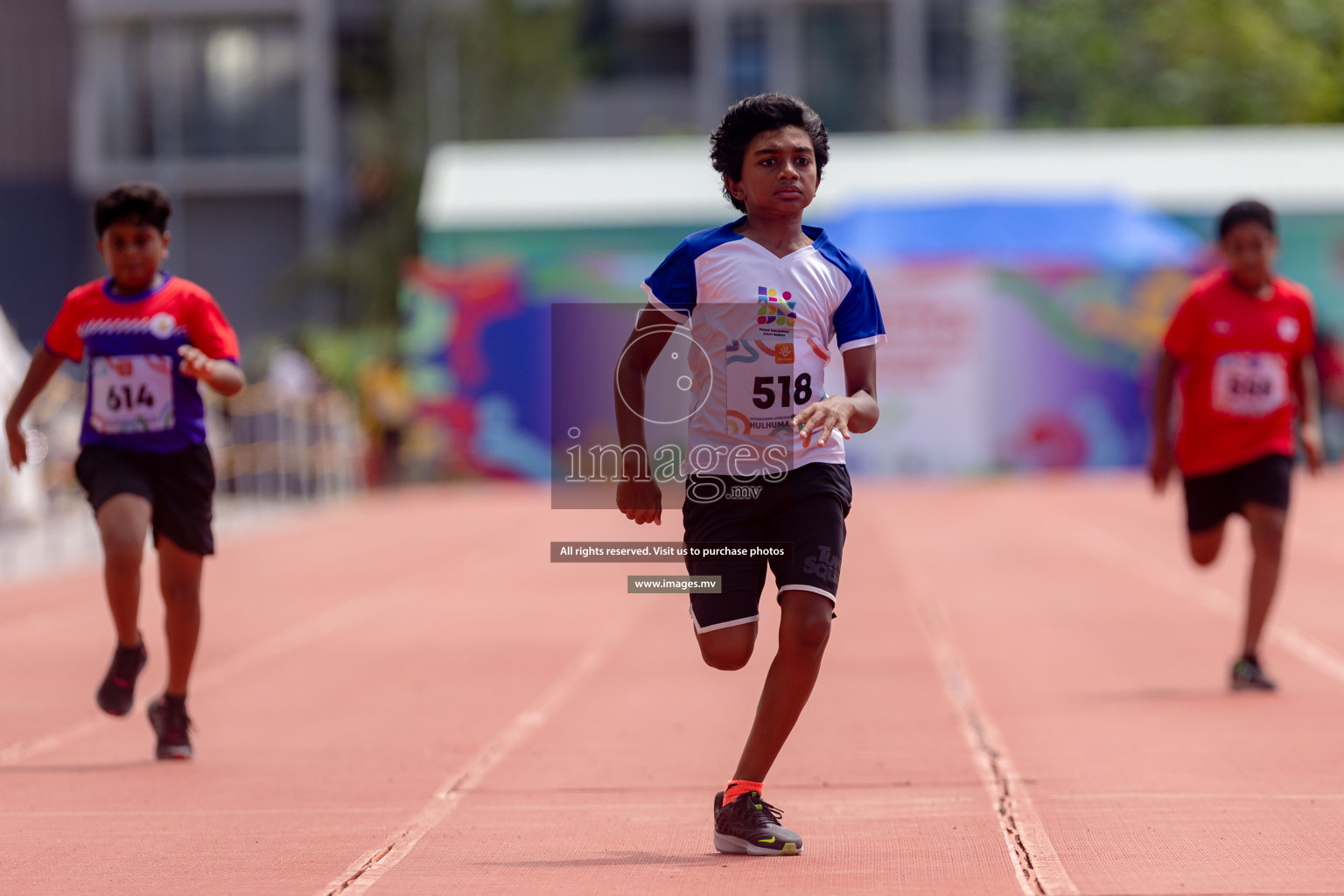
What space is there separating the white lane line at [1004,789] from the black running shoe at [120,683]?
10.1 feet

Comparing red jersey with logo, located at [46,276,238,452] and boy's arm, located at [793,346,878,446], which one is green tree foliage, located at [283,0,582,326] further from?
boy's arm, located at [793,346,878,446]

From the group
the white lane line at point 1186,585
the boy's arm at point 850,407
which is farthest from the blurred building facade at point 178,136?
the boy's arm at point 850,407

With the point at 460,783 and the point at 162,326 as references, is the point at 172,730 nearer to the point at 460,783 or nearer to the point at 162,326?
the point at 460,783

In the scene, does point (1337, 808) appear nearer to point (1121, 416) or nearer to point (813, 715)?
point (813, 715)

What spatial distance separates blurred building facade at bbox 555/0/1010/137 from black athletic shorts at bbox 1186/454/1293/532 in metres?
36.1

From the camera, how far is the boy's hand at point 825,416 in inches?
204

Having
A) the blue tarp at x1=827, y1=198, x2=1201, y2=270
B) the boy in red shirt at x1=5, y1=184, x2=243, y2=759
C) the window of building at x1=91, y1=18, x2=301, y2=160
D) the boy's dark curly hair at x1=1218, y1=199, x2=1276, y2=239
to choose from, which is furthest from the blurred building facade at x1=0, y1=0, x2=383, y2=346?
the boy in red shirt at x1=5, y1=184, x2=243, y2=759

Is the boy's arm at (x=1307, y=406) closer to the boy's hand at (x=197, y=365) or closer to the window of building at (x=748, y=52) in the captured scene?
the boy's hand at (x=197, y=365)

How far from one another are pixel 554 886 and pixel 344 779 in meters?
2.11

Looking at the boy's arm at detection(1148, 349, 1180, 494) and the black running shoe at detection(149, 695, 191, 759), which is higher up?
the boy's arm at detection(1148, 349, 1180, 494)

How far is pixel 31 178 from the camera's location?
146 ft

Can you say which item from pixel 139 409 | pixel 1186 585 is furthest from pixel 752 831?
pixel 1186 585

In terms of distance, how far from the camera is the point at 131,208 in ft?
23.7

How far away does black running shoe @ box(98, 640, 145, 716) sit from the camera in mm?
7355
